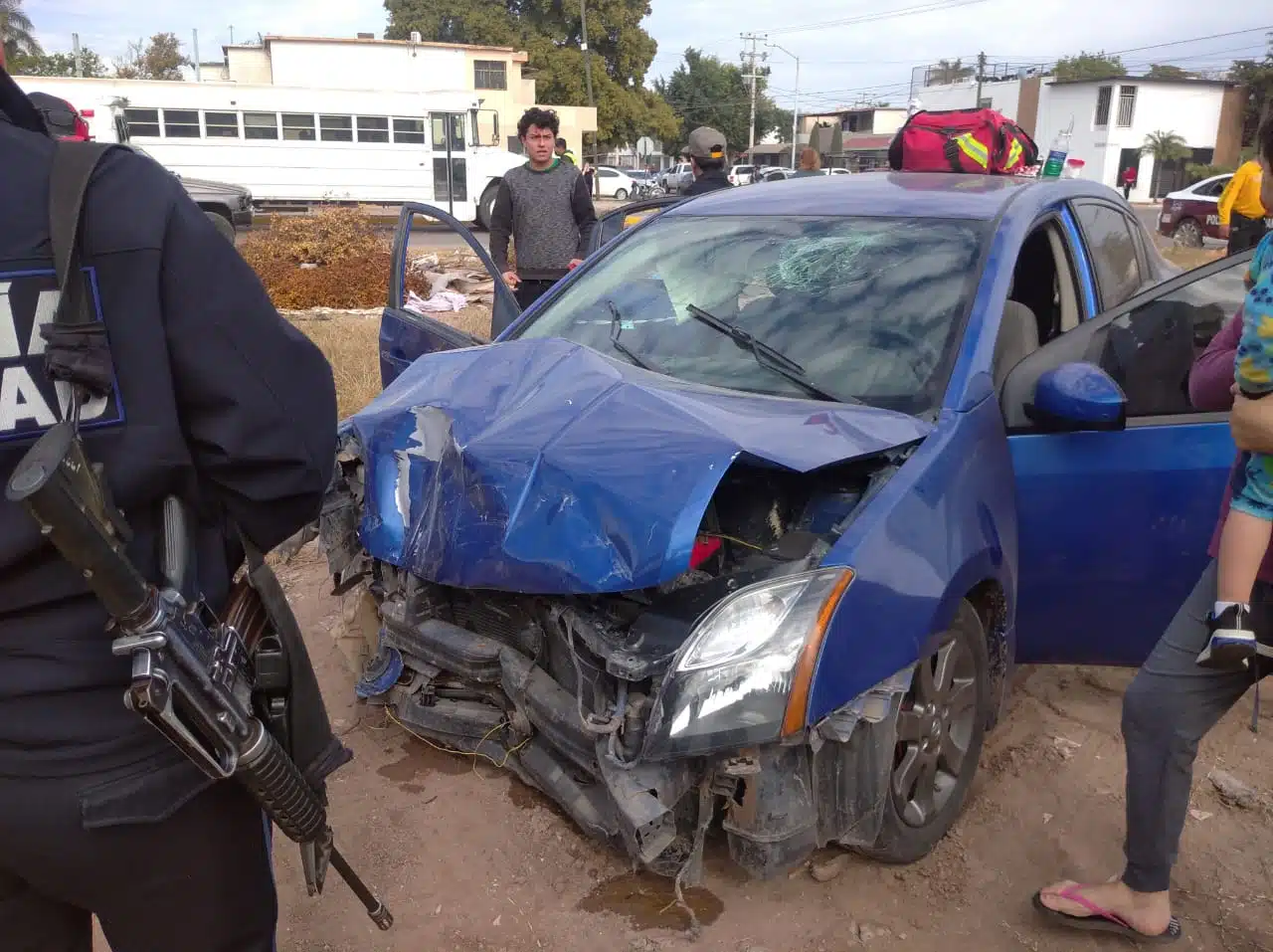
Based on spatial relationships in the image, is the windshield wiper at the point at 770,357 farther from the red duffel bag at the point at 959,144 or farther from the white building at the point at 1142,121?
the white building at the point at 1142,121

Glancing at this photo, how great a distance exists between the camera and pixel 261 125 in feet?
73.4

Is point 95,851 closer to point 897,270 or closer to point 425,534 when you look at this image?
point 425,534

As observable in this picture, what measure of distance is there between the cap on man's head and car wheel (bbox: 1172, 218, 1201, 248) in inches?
655

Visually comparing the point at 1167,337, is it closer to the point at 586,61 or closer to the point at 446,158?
the point at 446,158

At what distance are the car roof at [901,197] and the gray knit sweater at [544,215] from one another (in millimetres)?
2389

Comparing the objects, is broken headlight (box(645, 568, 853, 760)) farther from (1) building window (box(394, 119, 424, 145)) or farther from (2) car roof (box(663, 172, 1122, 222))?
(1) building window (box(394, 119, 424, 145))

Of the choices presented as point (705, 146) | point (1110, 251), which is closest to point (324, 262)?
point (705, 146)

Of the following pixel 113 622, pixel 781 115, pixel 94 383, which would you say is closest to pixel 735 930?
pixel 113 622

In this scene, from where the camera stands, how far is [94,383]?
125cm

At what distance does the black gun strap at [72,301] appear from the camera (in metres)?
1.20

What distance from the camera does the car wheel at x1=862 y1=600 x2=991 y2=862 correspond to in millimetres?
2391

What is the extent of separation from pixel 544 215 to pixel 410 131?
60.7ft

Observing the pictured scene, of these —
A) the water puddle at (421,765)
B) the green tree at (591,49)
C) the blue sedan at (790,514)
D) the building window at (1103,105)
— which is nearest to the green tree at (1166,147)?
the building window at (1103,105)

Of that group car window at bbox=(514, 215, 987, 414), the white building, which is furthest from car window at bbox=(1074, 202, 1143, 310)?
the white building
